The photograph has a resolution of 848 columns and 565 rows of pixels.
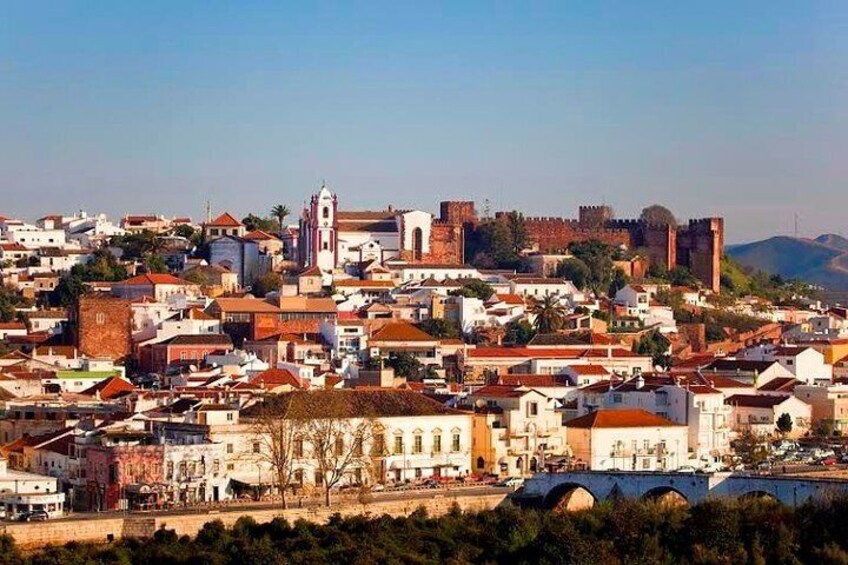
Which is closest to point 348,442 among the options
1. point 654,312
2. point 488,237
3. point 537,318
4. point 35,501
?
point 35,501

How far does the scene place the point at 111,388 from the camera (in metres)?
57.3

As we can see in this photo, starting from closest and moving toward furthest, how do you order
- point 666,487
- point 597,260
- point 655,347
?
point 666,487 < point 655,347 < point 597,260

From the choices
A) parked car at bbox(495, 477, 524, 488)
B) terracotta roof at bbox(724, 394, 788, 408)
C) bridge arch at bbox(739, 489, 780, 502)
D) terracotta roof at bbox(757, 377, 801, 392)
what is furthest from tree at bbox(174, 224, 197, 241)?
bridge arch at bbox(739, 489, 780, 502)

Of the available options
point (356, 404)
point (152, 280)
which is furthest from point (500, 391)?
point (152, 280)

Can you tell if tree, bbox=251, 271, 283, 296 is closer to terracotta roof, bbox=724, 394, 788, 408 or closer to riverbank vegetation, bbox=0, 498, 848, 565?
terracotta roof, bbox=724, 394, 788, 408

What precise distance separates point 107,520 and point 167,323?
94.9ft

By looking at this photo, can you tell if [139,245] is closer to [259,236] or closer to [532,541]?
[259,236]

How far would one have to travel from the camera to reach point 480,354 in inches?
2662

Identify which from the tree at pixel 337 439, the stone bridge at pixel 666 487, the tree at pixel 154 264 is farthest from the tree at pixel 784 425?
the tree at pixel 154 264

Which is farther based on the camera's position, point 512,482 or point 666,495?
point 512,482

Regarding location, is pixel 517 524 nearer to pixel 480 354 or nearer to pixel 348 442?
pixel 348 442

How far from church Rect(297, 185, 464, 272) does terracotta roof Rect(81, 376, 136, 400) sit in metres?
25.2

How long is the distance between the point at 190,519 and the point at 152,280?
111ft

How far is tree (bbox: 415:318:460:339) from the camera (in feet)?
238
